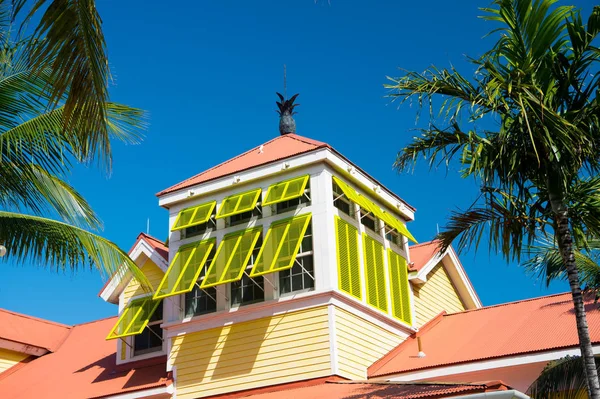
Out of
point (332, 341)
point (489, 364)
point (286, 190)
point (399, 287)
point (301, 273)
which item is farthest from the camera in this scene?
point (399, 287)

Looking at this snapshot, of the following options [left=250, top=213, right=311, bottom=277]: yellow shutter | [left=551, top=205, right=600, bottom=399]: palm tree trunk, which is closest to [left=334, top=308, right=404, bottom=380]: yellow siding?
[left=250, top=213, right=311, bottom=277]: yellow shutter

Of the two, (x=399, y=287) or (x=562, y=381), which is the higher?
(x=399, y=287)

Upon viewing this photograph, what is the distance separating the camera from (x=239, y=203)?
70.6 feet

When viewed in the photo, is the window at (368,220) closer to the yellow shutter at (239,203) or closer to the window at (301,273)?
the window at (301,273)

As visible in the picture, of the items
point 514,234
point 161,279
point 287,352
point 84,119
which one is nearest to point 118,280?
point 161,279

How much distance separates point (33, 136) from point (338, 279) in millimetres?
9828

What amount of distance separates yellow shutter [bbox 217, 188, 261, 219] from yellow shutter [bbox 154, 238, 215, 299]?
3.03 ft

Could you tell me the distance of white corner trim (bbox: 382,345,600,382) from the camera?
694 inches

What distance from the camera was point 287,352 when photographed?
19.8m

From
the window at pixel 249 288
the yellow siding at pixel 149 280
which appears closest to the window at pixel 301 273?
the window at pixel 249 288

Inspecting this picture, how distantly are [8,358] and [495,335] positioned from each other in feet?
52.7

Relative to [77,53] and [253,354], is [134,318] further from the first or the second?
[77,53]

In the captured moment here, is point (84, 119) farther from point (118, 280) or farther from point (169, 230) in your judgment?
point (118, 280)

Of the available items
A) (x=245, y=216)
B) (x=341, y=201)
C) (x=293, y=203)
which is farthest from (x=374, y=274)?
(x=245, y=216)
